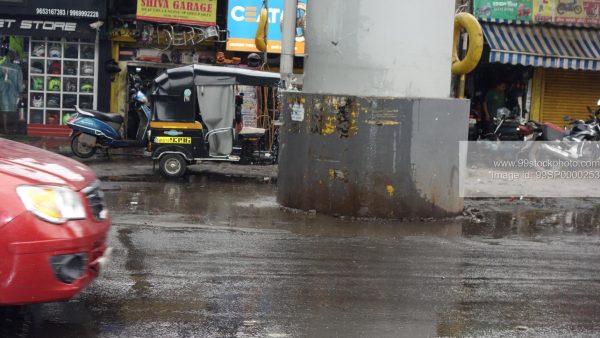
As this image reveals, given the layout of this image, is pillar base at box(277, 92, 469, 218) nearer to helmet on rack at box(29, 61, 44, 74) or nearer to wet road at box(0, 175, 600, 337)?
wet road at box(0, 175, 600, 337)

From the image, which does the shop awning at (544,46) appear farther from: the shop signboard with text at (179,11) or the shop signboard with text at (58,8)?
the shop signboard with text at (58,8)

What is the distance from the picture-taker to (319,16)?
10141 mm

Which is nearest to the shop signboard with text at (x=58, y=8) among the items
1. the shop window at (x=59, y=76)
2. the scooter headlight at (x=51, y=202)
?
the shop window at (x=59, y=76)

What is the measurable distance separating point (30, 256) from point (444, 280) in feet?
12.7

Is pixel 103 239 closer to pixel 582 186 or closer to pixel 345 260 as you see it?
pixel 345 260

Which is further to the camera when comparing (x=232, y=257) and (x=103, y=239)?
(x=232, y=257)

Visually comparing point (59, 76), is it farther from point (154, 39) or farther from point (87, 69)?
point (154, 39)

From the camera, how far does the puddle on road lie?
Result: 957 cm

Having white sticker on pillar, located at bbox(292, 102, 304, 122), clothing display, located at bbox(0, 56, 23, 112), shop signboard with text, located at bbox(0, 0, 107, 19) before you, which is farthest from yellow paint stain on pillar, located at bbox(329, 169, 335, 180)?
clothing display, located at bbox(0, 56, 23, 112)

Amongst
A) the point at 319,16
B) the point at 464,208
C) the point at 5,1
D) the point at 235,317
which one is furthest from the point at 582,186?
the point at 5,1

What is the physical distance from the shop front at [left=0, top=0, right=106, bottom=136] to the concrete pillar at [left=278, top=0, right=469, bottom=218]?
1082 cm

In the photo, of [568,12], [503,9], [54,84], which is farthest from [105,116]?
[568,12]

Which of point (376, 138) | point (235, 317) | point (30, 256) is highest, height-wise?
point (376, 138)

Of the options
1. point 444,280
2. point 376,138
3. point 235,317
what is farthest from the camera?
point 376,138
